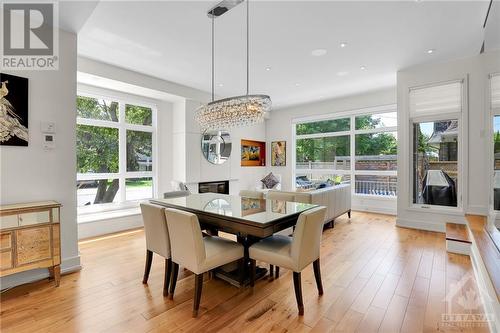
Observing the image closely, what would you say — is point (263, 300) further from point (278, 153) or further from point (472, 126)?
point (278, 153)

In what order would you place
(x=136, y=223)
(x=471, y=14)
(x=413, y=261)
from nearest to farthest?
(x=471, y=14) < (x=413, y=261) < (x=136, y=223)

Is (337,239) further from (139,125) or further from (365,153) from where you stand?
(139,125)

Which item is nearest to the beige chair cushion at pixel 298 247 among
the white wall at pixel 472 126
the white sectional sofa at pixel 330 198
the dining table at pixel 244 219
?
the dining table at pixel 244 219

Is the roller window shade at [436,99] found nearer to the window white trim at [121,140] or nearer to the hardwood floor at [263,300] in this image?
the hardwood floor at [263,300]

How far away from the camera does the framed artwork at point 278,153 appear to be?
764 centimetres

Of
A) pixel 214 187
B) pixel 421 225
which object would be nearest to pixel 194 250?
pixel 214 187

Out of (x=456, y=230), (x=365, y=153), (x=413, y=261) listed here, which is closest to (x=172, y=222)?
(x=413, y=261)

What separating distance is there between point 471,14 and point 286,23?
2120 millimetres

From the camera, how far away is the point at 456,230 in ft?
12.3

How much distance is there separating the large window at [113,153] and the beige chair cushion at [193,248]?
10.7ft

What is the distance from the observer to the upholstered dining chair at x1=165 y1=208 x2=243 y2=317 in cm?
203

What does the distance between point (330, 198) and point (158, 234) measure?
313 cm

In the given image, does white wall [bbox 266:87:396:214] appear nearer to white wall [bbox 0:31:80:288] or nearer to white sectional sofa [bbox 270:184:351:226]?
white sectional sofa [bbox 270:184:351:226]

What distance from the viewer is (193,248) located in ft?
6.70
